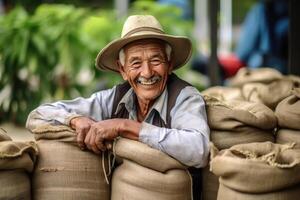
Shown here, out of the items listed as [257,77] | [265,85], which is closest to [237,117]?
[265,85]

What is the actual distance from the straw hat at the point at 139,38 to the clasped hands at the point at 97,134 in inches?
17.4

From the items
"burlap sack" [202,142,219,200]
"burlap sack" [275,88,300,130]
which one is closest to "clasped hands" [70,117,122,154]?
"burlap sack" [202,142,219,200]

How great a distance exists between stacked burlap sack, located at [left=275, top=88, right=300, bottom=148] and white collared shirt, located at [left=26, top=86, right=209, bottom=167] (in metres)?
0.44

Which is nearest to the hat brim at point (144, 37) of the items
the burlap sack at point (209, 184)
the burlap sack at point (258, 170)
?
the burlap sack at point (209, 184)

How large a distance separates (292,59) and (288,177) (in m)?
3.38

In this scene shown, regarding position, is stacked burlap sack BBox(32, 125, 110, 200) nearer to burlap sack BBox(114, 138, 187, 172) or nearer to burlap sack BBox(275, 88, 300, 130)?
burlap sack BBox(114, 138, 187, 172)

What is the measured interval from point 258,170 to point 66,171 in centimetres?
99

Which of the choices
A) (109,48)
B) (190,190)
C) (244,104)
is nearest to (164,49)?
(109,48)

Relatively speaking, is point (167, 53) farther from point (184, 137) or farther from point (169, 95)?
point (184, 137)

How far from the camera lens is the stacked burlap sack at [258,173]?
8.85ft

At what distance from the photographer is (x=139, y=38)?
3.22 m

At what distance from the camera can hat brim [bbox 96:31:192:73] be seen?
321 cm

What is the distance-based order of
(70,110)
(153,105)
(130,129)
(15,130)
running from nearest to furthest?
(130,129) → (153,105) → (70,110) → (15,130)

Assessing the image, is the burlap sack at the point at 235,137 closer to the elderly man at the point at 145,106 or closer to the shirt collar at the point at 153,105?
the elderly man at the point at 145,106
